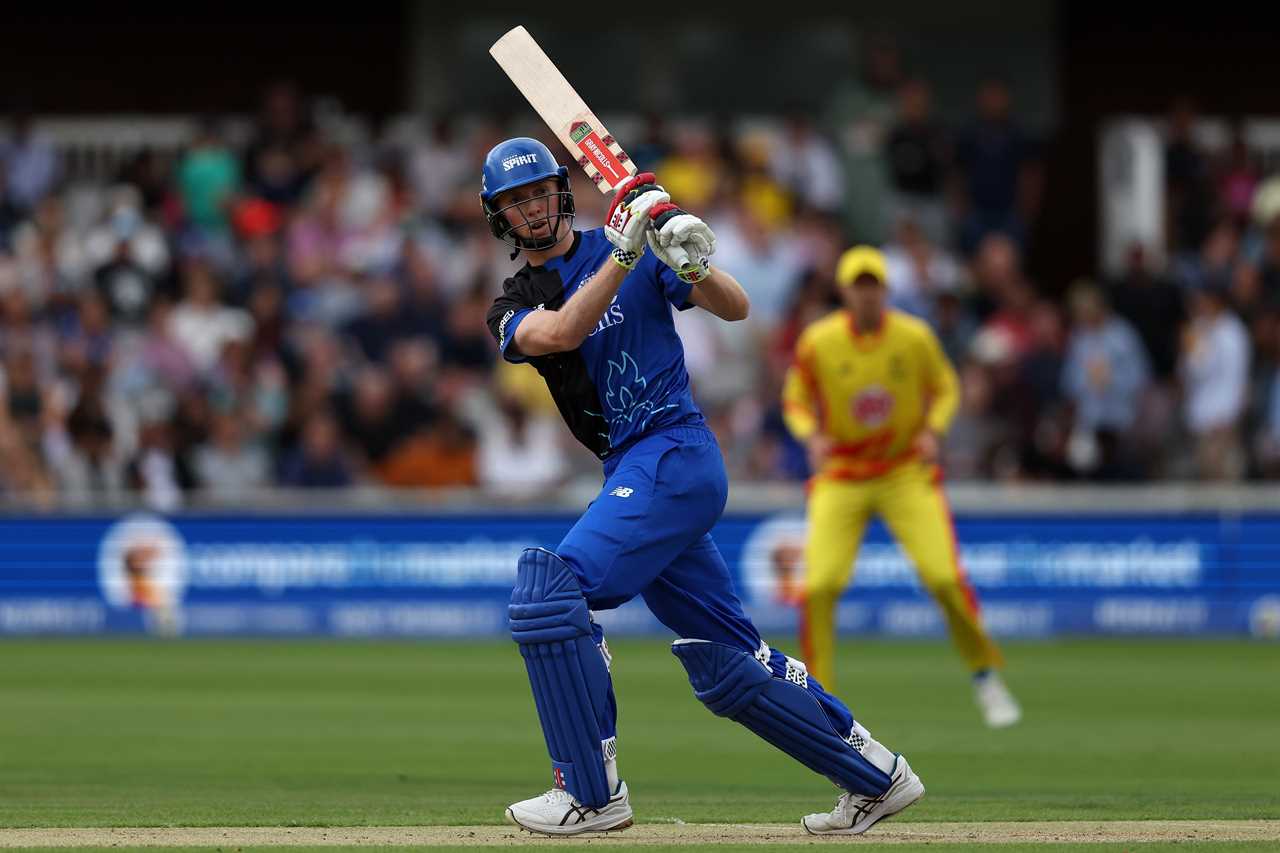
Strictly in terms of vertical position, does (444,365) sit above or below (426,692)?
above

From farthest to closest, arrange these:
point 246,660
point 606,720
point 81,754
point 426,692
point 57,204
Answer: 1. point 57,204
2. point 246,660
3. point 426,692
4. point 81,754
5. point 606,720

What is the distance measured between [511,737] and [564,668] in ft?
12.8

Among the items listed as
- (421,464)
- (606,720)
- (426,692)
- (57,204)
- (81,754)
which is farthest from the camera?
(57,204)

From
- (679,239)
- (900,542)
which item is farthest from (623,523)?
(900,542)

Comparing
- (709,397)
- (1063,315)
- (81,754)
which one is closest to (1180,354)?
(1063,315)

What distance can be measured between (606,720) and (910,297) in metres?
11.6

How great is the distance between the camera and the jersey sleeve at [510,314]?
273 inches

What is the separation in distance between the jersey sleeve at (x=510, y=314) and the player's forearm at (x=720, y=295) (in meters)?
Result: 0.56

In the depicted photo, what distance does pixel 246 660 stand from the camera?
48.8 feet

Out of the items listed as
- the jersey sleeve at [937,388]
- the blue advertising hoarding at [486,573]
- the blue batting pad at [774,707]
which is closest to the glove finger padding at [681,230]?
the blue batting pad at [774,707]

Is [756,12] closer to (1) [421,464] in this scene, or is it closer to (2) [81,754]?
(1) [421,464]

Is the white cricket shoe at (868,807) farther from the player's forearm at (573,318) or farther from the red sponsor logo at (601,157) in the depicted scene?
the red sponsor logo at (601,157)

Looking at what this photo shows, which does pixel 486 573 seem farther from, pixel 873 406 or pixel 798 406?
pixel 873 406

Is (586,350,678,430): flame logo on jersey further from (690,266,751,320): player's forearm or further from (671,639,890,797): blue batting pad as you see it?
(671,639,890,797): blue batting pad
